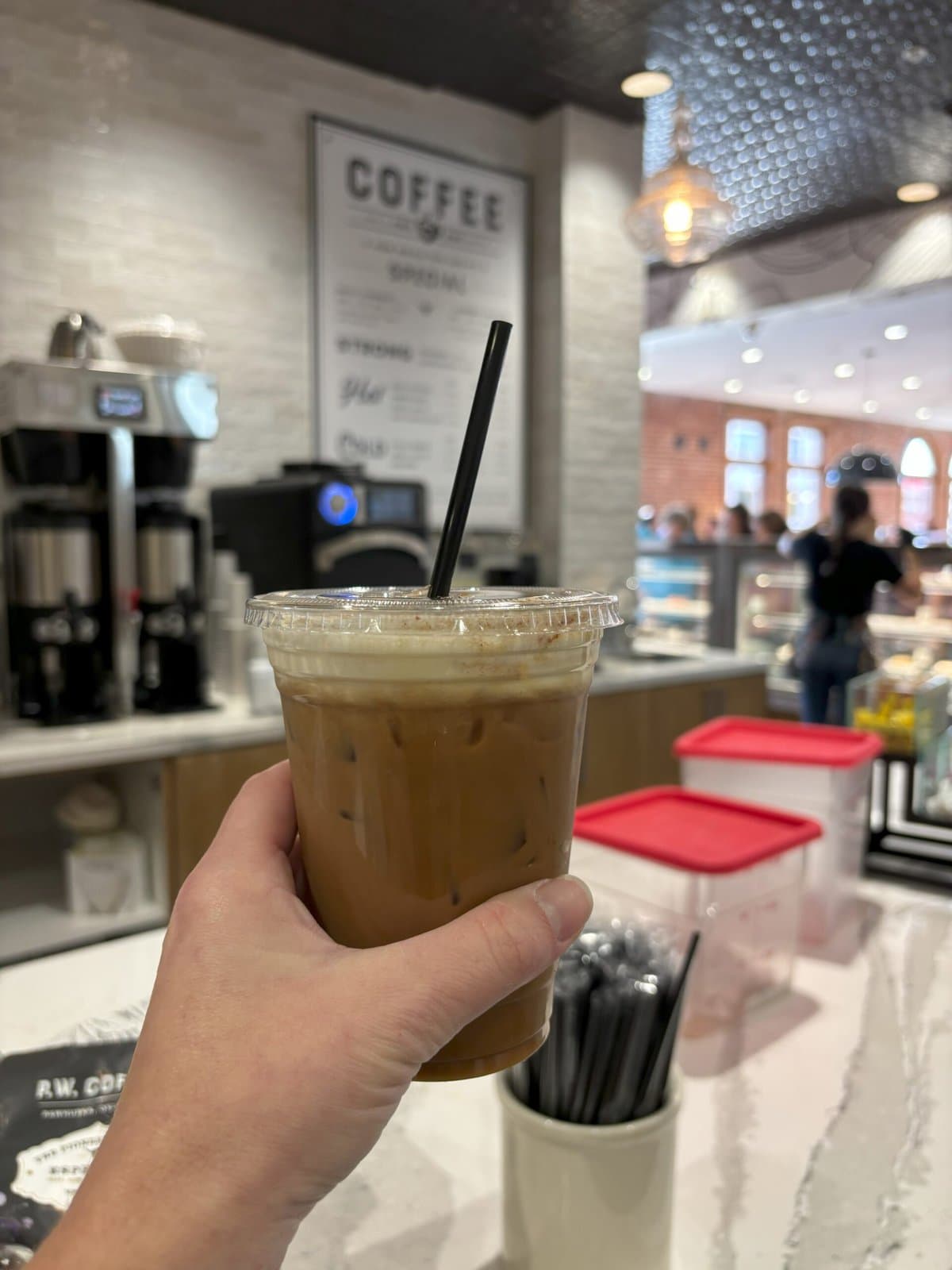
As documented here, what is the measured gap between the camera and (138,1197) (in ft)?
1.56

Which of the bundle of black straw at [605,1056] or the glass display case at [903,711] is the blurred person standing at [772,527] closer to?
the glass display case at [903,711]

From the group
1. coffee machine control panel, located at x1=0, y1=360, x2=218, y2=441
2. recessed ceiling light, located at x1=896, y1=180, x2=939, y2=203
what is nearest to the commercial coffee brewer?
coffee machine control panel, located at x1=0, y1=360, x2=218, y2=441

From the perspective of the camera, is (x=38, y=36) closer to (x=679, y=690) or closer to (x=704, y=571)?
(x=679, y=690)

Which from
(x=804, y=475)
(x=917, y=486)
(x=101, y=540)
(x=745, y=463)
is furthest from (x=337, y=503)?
(x=917, y=486)

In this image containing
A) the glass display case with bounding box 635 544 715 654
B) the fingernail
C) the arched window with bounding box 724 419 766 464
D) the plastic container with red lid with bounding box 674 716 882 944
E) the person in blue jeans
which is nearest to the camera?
the fingernail

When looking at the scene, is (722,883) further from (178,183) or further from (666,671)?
(178,183)

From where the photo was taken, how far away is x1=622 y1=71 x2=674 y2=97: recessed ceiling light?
12.8ft

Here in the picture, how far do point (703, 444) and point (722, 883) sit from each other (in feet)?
41.4

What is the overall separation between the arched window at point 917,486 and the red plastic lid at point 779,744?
1598 cm

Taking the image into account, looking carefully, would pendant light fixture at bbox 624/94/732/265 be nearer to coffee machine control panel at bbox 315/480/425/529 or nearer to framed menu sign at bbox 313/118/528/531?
framed menu sign at bbox 313/118/528/531

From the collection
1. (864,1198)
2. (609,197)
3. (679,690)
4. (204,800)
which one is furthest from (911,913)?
(609,197)

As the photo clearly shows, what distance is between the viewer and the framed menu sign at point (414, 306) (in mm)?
3709

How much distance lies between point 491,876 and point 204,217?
11.0 ft

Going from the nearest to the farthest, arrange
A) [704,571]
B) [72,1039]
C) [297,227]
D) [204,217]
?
1. [72,1039]
2. [204,217]
3. [297,227]
4. [704,571]
